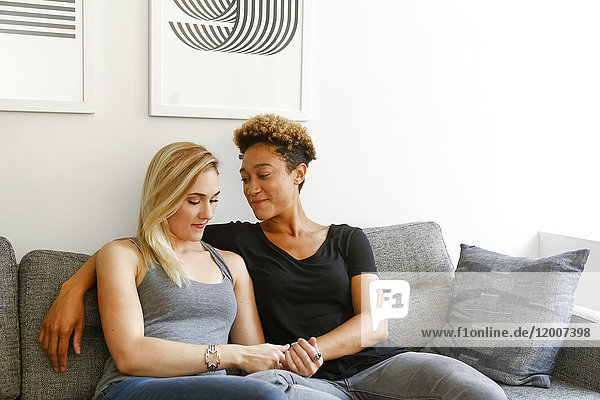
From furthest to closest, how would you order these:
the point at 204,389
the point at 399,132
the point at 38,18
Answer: the point at 399,132 → the point at 38,18 → the point at 204,389

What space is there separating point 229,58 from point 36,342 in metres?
1.17

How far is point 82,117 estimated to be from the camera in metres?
2.19

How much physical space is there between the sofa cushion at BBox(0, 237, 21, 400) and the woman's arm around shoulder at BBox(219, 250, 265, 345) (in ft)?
2.05

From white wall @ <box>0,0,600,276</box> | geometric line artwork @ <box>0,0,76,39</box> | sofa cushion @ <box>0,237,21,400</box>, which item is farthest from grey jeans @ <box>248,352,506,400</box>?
geometric line artwork @ <box>0,0,76,39</box>

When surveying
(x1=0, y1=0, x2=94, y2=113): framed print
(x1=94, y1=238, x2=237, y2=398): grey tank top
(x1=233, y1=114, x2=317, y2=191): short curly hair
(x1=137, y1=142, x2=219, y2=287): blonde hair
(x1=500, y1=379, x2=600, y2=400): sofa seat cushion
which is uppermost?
(x1=0, y1=0, x2=94, y2=113): framed print

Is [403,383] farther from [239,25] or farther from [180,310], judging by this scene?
[239,25]

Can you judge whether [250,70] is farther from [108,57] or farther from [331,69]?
[108,57]

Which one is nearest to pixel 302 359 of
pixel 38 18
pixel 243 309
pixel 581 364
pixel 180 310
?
pixel 243 309

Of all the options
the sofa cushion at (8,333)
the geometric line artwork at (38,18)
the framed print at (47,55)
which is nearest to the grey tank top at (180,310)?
the sofa cushion at (8,333)

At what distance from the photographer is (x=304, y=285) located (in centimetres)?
208

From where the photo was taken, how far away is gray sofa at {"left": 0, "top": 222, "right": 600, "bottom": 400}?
1.80 meters

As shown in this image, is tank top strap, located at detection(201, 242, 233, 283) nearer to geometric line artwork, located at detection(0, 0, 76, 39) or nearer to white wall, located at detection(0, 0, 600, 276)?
white wall, located at detection(0, 0, 600, 276)

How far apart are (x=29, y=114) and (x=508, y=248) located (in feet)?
6.78

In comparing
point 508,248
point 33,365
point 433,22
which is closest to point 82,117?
point 33,365
